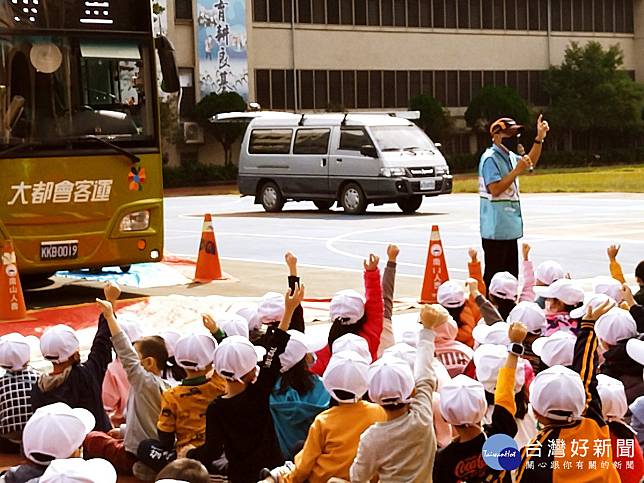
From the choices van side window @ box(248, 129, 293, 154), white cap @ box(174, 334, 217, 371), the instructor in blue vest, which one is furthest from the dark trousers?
van side window @ box(248, 129, 293, 154)

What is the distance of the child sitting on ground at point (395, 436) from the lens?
5.75m

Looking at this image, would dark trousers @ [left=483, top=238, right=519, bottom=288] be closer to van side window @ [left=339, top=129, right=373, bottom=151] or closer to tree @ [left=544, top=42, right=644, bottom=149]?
van side window @ [left=339, top=129, right=373, bottom=151]

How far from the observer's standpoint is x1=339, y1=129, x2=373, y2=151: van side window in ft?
103

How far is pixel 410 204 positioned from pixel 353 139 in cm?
221

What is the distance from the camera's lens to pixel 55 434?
523 cm

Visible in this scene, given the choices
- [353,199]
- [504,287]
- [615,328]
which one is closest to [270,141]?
[353,199]

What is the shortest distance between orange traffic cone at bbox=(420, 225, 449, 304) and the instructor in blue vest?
103 inches

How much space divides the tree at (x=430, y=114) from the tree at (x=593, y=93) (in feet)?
24.0

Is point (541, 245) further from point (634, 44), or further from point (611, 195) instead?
point (634, 44)

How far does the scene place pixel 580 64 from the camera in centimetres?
6512

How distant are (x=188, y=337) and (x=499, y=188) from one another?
5330mm

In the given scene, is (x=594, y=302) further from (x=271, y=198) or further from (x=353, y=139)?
(x=271, y=198)

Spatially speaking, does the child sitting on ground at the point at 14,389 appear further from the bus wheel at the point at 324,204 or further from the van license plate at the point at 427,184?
the bus wheel at the point at 324,204

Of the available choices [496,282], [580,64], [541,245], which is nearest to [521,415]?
[496,282]
